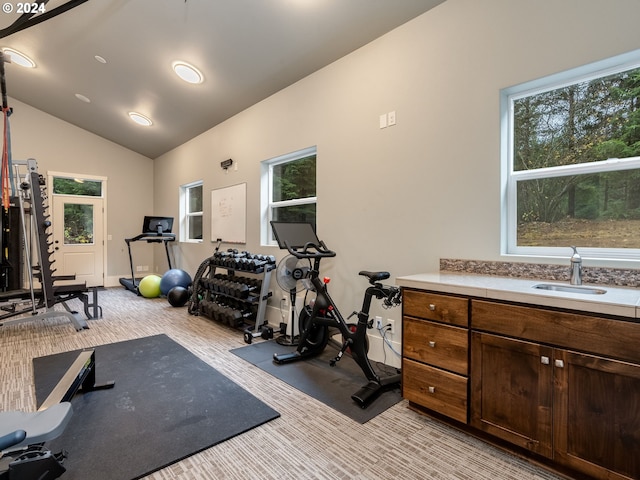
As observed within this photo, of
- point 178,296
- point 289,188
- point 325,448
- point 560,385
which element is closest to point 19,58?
point 178,296

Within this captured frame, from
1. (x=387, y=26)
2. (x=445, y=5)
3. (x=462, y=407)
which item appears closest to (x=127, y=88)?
(x=387, y=26)

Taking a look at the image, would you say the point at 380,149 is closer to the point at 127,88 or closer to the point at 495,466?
the point at 495,466

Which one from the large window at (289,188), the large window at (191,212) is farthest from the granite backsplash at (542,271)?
the large window at (191,212)

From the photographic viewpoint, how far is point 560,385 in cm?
150

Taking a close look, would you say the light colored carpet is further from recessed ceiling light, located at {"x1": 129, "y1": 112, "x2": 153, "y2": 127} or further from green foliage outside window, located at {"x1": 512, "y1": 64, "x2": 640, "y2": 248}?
recessed ceiling light, located at {"x1": 129, "y1": 112, "x2": 153, "y2": 127}

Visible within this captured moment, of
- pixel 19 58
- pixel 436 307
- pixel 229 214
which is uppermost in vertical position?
pixel 19 58

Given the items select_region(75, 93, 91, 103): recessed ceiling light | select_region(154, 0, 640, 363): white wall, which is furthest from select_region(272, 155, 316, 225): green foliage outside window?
select_region(75, 93, 91, 103): recessed ceiling light

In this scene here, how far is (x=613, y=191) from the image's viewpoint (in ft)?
6.52

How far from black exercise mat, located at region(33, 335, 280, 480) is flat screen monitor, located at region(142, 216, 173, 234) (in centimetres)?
357

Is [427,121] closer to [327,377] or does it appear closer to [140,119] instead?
[327,377]

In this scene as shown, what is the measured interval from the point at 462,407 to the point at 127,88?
5994 millimetres

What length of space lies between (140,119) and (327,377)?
5.86m

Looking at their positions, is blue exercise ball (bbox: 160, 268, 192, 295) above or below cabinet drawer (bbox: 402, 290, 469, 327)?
below

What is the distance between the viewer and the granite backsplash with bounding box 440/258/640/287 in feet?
5.90
